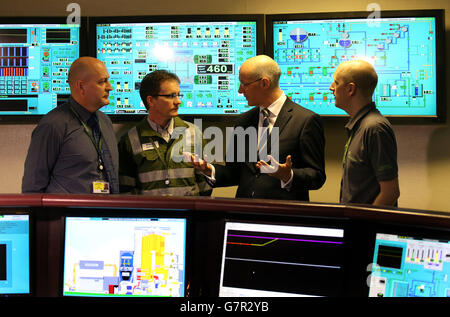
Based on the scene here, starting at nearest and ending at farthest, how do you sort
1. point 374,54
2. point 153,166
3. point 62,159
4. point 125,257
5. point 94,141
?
point 125,257
point 62,159
point 94,141
point 153,166
point 374,54

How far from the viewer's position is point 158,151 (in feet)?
9.58

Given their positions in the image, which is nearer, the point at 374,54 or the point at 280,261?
the point at 280,261

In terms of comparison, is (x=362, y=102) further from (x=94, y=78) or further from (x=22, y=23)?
(x=22, y=23)

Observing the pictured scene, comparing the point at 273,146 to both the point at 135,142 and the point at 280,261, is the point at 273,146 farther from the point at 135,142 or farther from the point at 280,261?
the point at 280,261

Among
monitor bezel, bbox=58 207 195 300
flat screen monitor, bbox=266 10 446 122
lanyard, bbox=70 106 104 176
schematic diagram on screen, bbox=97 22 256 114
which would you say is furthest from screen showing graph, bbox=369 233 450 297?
schematic diagram on screen, bbox=97 22 256 114

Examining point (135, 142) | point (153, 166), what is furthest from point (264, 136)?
point (135, 142)

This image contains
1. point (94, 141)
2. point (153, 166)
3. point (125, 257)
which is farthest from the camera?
point (153, 166)

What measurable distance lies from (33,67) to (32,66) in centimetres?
1

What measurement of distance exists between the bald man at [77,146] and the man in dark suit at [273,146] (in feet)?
1.97

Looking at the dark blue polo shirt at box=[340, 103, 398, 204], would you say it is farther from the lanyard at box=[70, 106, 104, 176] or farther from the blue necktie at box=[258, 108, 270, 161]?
the lanyard at box=[70, 106, 104, 176]

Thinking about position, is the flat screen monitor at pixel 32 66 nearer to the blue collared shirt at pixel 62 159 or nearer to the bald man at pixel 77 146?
the bald man at pixel 77 146

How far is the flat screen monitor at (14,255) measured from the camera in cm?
166

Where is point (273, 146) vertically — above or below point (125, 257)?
above

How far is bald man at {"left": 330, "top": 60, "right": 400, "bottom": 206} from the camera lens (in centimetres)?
247
